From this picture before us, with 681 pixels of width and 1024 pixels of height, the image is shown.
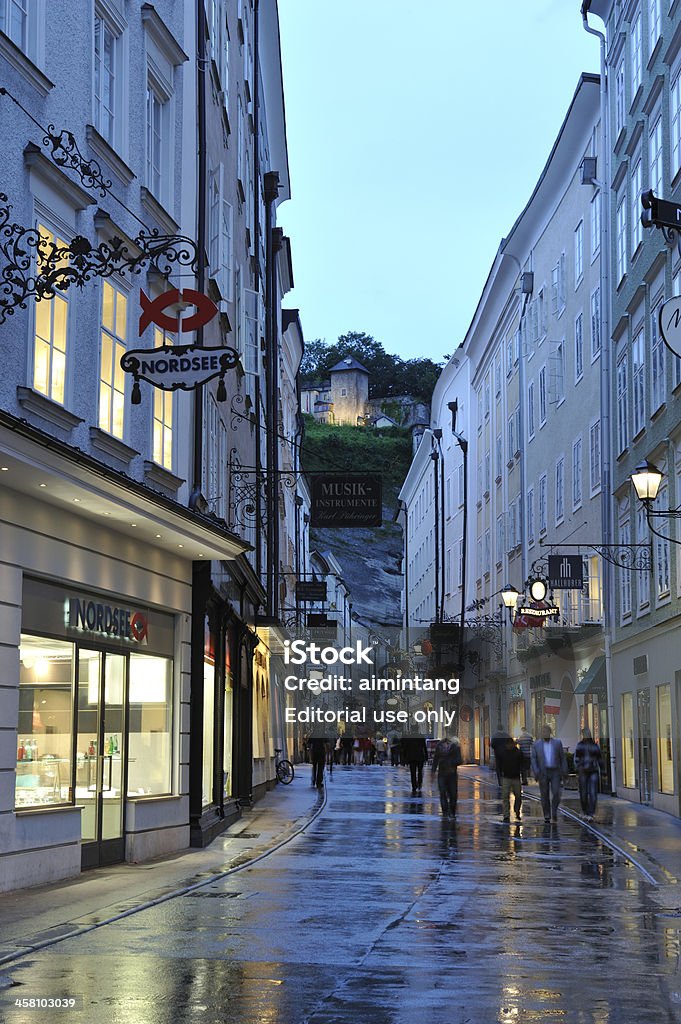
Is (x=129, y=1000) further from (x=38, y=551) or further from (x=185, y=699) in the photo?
(x=185, y=699)

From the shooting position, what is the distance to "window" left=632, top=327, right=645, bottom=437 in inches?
1252

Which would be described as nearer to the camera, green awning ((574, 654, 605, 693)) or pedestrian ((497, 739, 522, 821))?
pedestrian ((497, 739, 522, 821))

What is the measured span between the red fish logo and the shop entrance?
3.94 m

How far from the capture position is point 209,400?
2312 cm

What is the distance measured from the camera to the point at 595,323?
39281 mm

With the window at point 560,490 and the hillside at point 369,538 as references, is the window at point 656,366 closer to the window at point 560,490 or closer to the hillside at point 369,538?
the window at point 560,490

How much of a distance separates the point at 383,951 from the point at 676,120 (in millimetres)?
22021

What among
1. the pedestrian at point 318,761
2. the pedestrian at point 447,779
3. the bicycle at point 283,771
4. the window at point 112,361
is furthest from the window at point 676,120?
the bicycle at point 283,771

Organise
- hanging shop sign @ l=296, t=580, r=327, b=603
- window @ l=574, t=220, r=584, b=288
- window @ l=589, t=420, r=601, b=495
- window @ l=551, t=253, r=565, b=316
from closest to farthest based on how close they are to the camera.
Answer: window @ l=589, t=420, r=601, b=495
window @ l=574, t=220, r=584, b=288
hanging shop sign @ l=296, t=580, r=327, b=603
window @ l=551, t=253, r=565, b=316

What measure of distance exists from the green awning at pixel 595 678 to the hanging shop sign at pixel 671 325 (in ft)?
74.1

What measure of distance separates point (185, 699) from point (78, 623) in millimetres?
4237

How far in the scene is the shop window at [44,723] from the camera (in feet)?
47.7

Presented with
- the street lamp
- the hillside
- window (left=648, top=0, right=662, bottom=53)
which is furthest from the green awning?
the hillside

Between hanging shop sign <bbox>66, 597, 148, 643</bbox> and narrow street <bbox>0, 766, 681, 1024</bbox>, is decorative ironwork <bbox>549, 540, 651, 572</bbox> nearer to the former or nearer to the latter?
narrow street <bbox>0, 766, 681, 1024</bbox>
